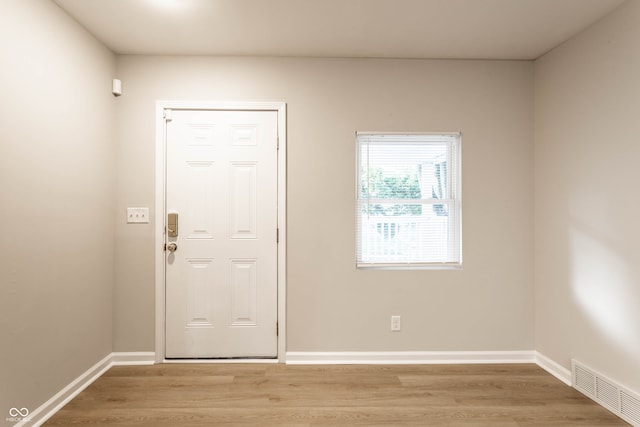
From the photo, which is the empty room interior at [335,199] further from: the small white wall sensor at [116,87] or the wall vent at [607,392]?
the wall vent at [607,392]

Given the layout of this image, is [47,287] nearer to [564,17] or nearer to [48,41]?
[48,41]

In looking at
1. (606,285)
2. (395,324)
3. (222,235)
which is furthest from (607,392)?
(222,235)

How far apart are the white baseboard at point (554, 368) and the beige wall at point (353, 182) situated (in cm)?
11

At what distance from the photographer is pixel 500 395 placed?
2.40 m

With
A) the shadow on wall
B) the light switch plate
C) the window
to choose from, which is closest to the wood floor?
the shadow on wall

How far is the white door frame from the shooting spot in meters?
2.85

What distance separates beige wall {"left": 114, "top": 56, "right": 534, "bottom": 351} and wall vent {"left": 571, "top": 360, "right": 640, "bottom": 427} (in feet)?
1.58

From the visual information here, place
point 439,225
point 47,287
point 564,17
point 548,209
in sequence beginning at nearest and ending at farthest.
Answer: point 47,287 < point 564,17 < point 548,209 < point 439,225

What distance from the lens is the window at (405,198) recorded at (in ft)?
9.66

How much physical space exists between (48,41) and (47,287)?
4.99 ft

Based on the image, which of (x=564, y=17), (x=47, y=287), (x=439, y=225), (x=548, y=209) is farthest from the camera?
(x=439, y=225)

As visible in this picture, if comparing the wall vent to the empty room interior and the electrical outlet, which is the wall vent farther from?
the electrical outlet

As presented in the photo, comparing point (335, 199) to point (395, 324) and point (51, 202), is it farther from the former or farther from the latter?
point (51, 202)

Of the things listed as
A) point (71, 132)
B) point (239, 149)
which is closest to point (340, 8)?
point (239, 149)
